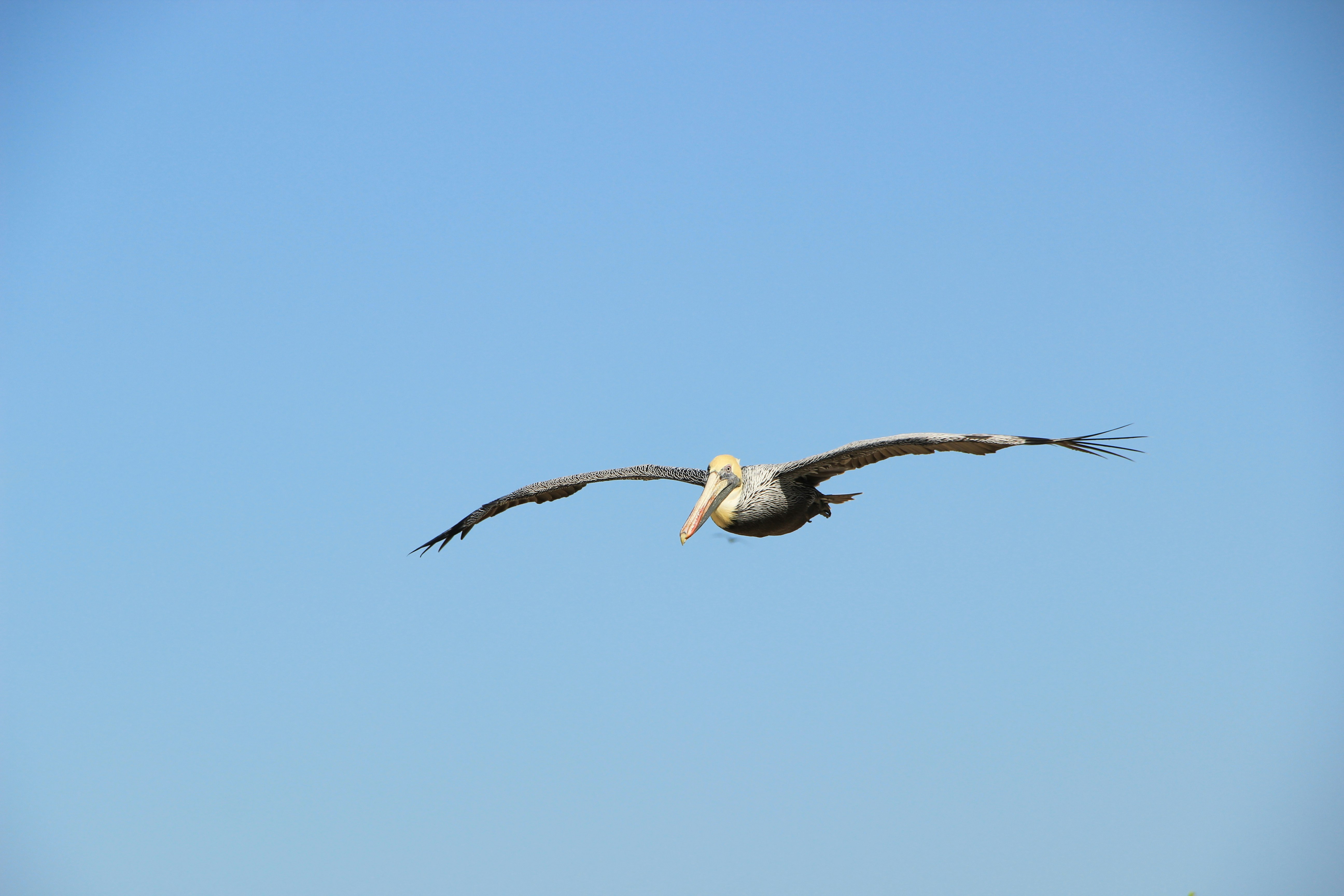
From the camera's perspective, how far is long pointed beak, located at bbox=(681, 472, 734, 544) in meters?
13.8

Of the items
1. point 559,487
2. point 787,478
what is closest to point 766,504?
point 787,478

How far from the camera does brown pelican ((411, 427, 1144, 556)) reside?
1297cm

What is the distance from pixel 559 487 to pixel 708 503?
380cm

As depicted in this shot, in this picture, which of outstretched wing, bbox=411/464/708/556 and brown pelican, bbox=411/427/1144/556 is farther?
outstretched wing, bbox=411/464/708/556

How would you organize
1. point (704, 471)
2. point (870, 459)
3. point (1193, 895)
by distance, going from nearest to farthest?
point (1193, 895)
point (870, 459)
point (704, 471)

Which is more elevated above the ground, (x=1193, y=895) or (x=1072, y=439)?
(x=1072, y=439)

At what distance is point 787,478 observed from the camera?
14953 millimetres

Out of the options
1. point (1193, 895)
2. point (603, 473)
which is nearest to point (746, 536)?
point (603, 473)

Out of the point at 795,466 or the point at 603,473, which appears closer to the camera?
the point at 795,466

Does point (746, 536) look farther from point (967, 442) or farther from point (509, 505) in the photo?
point (509, 505)

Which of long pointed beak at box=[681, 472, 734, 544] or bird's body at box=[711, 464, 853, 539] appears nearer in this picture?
long pointed beak at box=[681, 472, 734, 544]

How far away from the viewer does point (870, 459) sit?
1420 cm

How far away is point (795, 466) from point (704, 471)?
7.18ft

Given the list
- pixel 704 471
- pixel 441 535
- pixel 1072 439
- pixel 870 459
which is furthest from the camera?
pixel 441 535
